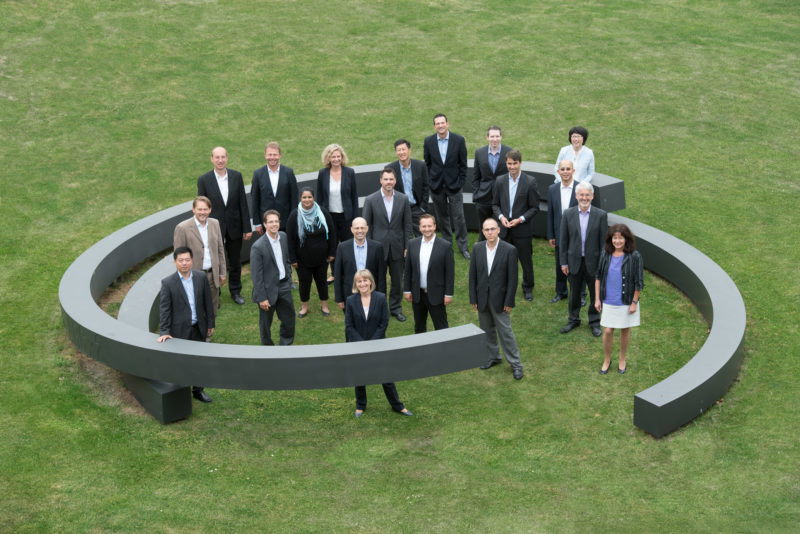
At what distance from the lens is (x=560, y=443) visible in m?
9.17

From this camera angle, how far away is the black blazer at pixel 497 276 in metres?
10.0

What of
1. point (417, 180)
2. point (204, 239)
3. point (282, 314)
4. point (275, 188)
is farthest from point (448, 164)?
point (204, 239)

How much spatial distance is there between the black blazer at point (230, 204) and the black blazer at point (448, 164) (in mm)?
2660

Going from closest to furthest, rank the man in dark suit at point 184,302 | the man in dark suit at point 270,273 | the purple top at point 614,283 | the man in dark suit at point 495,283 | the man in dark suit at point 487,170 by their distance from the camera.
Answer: the man in dark suit at point 184,302 → the purple top at point 614,283 → the man in dark suit at point 495,283 → the man in dark suit at point 270,273 → the man in dark suit at point 487,170

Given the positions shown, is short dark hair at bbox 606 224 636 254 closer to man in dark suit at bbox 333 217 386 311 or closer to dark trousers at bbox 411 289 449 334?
dark trousers at bbox 411 289 449 334

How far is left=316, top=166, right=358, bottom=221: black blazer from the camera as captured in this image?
11758 millimetres

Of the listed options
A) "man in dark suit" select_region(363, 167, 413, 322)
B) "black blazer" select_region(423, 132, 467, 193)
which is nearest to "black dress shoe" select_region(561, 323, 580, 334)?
"man in dark suit" select_region(363, 167, 413, 322)

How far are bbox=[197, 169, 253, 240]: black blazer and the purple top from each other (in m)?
4.73

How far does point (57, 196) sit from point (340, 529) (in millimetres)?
9363

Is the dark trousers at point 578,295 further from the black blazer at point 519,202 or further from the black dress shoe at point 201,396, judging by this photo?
the black dress shoe at point 201,396

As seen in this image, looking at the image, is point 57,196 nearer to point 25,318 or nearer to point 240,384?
point 25,318

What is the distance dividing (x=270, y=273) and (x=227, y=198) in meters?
1.91

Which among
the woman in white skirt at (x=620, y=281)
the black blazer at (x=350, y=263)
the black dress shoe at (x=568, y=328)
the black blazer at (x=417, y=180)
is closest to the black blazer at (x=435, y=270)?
the black blazer at (x=350, y=263)

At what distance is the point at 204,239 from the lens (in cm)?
1066
